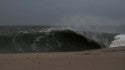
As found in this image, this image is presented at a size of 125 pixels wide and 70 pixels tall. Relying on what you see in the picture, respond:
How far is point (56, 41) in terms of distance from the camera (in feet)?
68.1

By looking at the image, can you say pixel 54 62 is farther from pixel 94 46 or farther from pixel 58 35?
pixel 58 35

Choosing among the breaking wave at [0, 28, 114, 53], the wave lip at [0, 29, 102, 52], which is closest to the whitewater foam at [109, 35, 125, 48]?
the breaking wave at [0, 28, 114, 53]

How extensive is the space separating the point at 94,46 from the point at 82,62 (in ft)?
30.4

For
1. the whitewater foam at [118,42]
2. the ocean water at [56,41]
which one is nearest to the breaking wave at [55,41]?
the ocean water at [56,41]

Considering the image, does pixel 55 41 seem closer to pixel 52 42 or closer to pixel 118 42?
pixel 52 42

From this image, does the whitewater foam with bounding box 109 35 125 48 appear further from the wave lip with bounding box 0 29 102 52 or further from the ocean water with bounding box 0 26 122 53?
the wave lip with bounding box 0 29 102 52

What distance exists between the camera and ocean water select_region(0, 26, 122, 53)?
754 inches

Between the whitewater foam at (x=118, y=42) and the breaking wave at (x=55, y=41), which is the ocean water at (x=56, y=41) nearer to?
the breaking wave at (x=55, y=41)

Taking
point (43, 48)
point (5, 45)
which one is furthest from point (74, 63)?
point (5, 45)

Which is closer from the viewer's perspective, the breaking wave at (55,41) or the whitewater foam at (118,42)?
the breaking wave at (55,41)

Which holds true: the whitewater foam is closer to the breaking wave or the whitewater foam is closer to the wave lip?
the breaking wave

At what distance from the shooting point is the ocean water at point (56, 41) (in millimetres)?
19144

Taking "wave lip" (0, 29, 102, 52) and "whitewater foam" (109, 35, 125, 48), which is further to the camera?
"whitewater foam" (109, 35, 125, 48)

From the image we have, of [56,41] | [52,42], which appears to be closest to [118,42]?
[56,41]
